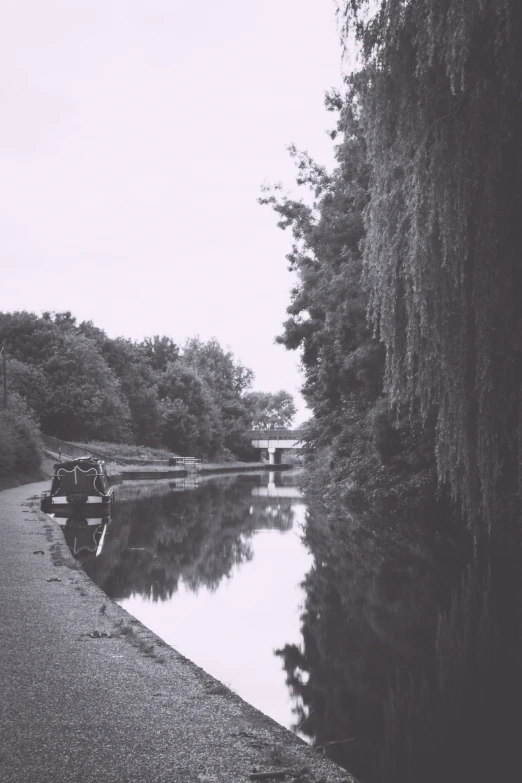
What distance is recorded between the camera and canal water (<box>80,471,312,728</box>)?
7242mm

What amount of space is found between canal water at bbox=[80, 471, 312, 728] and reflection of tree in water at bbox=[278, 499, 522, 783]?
11.3 inches

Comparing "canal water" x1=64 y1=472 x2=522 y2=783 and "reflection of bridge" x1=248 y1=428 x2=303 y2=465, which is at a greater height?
"reflection of bridge" x1=248 y1=428 x2=303 y2=465

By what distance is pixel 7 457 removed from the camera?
28.0 m

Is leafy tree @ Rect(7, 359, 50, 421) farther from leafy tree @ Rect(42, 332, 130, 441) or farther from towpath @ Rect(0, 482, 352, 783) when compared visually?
towpath @ Rect(0, 482, 352, 783)

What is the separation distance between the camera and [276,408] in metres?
137

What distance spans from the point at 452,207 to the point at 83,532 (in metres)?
13.2

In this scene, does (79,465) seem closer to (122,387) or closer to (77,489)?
(77,489)

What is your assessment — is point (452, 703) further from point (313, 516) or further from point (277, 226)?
point (277, 226)

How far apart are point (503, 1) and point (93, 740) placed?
232 inches

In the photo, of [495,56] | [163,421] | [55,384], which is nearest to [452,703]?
[495,56]

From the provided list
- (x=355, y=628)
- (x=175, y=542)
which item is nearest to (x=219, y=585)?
(x=355, y=628)

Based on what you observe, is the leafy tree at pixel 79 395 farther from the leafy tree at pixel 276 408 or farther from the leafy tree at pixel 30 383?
the leafy tree at pixel 276 408

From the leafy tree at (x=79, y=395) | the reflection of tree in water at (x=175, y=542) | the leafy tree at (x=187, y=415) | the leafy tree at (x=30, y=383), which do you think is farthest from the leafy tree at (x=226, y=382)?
the reflection of tree in water at (x=175, y=542)

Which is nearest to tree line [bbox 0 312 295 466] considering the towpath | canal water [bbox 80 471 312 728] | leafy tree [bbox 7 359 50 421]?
leafy tree [bbox 7 359 50 421]
